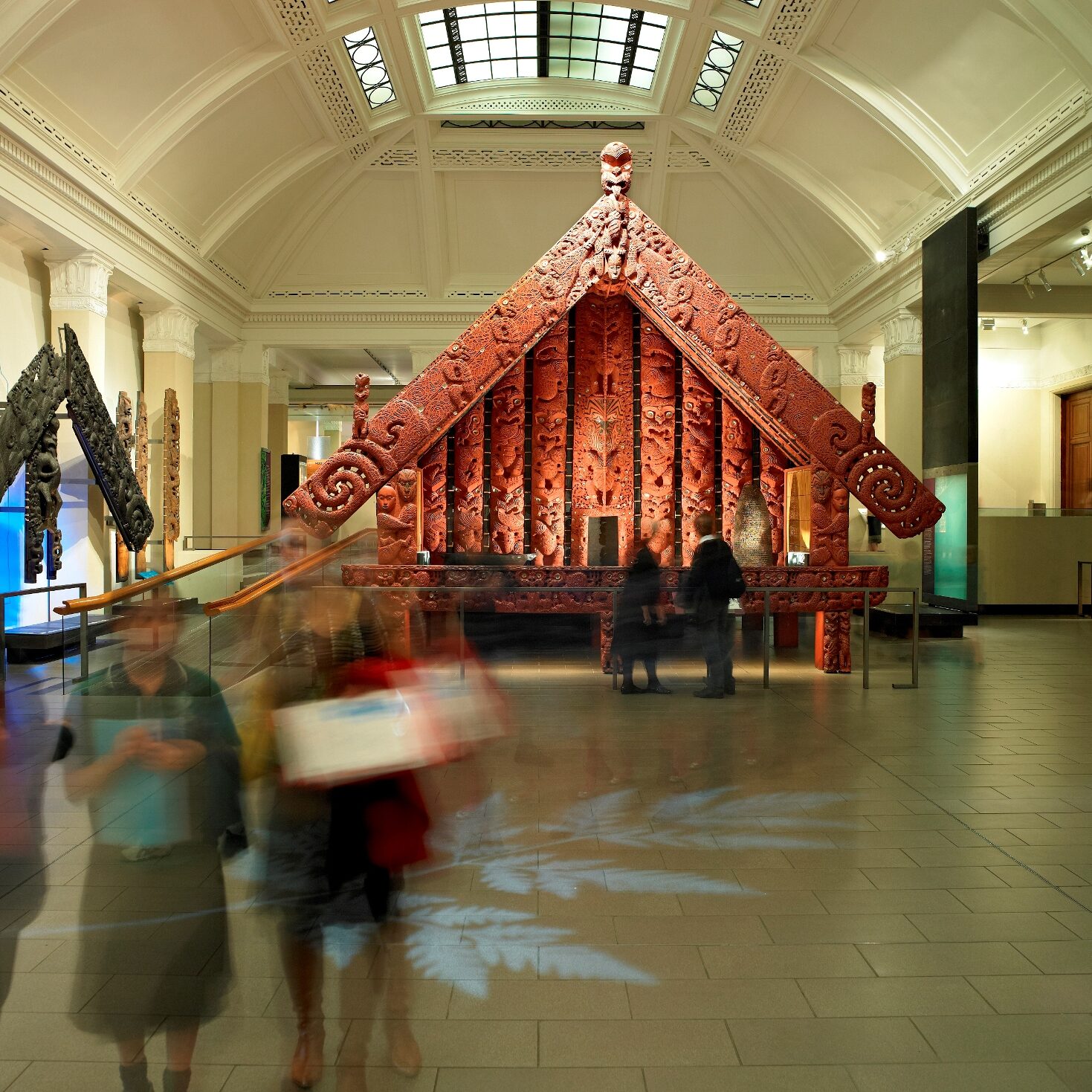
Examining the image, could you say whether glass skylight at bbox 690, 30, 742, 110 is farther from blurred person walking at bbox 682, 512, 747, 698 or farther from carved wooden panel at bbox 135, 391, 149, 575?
blurred person walking at bbox 682, 512, 747, 698

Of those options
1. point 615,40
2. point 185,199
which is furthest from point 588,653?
point 615,40

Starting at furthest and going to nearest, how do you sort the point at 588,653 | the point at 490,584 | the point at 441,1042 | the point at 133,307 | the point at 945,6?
the point at 133,307, the point at 945,6, the point at 588,653, the point at 490,584, the point at 441,1042

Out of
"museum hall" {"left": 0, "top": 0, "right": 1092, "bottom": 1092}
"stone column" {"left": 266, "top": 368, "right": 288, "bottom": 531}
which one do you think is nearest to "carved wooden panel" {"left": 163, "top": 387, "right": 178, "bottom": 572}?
"museum hall" {"left": 0, "top": 0, "right": 1092, "bottom": 1092}

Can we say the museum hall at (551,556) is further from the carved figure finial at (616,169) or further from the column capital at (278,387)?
the column capital at (278,387)

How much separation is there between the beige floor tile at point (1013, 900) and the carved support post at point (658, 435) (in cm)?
501

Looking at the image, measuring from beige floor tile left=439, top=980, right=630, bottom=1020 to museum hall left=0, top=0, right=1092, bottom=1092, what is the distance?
16mm

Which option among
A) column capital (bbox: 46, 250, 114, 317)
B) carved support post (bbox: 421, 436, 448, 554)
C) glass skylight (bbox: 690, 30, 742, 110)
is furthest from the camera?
glass skylight (bbox: 690, 30, 742, 110)

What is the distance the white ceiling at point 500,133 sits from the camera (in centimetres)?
1000

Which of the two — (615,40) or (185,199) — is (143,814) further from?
(615,40)

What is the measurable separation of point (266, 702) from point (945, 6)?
10.8m

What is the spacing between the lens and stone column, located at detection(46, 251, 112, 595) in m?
11.5

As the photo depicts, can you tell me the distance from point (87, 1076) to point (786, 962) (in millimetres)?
1707

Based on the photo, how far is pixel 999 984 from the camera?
2449mm

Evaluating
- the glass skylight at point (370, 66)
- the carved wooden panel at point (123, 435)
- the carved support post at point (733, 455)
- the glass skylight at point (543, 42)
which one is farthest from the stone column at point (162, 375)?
the carved support post at point (733, 455)
